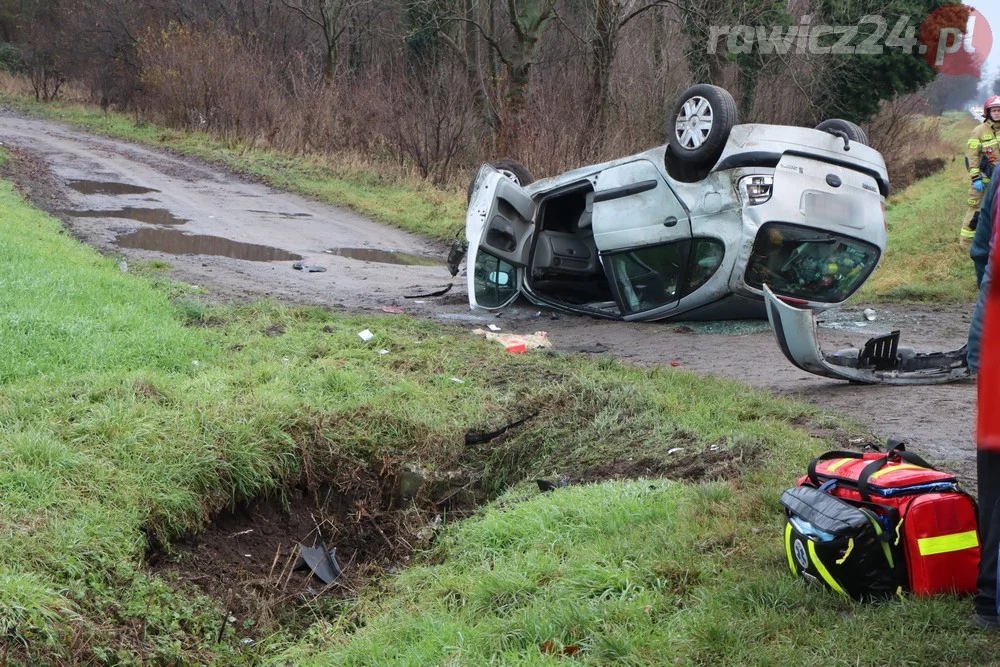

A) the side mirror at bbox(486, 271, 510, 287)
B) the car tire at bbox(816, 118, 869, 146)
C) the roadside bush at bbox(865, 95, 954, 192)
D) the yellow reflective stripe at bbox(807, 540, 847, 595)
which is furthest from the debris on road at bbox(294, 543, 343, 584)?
the roadside bush at bbox(865, 95, 954, 192)

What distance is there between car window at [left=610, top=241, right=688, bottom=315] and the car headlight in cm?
81

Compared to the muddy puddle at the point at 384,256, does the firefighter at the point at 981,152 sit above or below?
above

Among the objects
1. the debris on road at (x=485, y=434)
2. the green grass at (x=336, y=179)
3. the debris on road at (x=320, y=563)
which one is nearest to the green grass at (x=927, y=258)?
the green grass at (x=336, y=179)

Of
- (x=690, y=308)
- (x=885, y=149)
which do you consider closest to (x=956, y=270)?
(x=690, y=308)

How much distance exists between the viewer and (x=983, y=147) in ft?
38.4

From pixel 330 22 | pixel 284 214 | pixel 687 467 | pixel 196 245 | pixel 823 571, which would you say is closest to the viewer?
pixel 823 571

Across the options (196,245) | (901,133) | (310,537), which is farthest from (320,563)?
(901,133)

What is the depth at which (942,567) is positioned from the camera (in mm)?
3301

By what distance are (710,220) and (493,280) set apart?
267 cm

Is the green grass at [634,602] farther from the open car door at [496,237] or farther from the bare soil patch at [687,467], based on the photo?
the open car door at [496,237]

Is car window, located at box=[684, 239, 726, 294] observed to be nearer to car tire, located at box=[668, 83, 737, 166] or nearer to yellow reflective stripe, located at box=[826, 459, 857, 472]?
car tire, located at box=[668, 83, 737, 166]

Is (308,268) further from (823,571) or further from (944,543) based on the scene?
(944,543)

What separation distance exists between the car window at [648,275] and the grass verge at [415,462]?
6.29ft

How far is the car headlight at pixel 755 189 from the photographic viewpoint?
8.38 m
